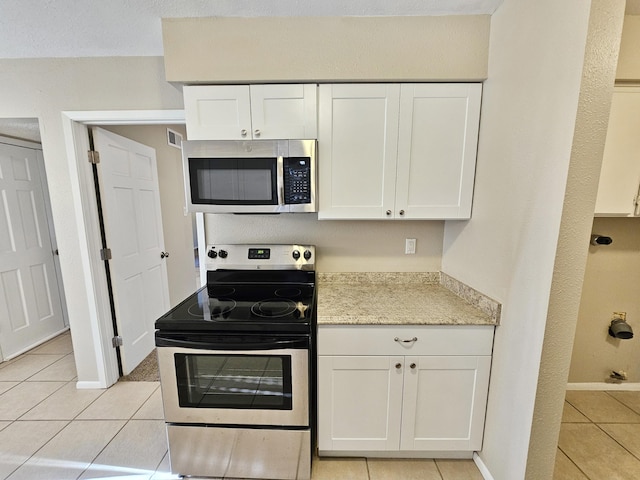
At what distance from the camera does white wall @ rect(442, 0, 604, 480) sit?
3.20 ft

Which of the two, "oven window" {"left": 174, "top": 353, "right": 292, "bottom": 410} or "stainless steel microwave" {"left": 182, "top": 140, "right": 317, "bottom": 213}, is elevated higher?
"stainless steel microwave" {"left": 182, "top": 140, "right": 317, "bottom": 213}

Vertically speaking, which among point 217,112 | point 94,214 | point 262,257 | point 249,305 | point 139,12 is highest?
point 139,12

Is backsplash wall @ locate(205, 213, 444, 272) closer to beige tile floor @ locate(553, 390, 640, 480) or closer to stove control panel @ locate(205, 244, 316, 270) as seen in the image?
stove control panel @ locate(205, 244, 316, 270)

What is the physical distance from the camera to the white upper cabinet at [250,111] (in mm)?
1490

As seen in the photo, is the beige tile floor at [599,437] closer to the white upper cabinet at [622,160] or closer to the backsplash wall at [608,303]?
the backsplash wall at [608,303]

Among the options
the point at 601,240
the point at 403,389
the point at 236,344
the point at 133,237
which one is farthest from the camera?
the point at 133,237

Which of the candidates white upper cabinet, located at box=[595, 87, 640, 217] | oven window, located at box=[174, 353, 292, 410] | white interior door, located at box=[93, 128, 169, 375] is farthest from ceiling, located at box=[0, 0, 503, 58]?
oven window, located at box=[174, 353, 292, 410]

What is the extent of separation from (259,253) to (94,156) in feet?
4.76

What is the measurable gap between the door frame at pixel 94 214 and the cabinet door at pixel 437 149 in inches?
58.4

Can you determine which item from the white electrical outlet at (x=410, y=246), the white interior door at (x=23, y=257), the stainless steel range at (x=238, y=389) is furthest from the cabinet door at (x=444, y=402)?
the white interior door at (x=23, y=257)

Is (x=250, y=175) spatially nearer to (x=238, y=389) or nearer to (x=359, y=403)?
(x=238, y=389)

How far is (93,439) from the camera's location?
1.70 m

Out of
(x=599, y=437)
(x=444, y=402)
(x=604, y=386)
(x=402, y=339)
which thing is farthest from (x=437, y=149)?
(x=604, y=386)

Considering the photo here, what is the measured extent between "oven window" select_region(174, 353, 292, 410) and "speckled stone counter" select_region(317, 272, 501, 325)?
0.39m
